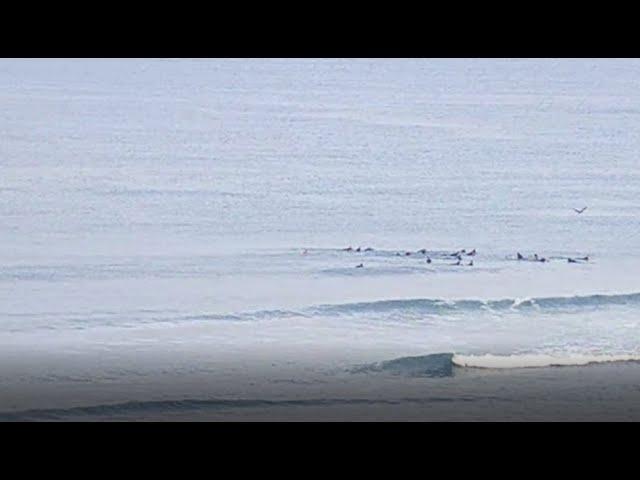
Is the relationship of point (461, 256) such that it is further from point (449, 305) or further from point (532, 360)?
point (532, 360)

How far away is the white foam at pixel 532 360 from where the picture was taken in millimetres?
6793

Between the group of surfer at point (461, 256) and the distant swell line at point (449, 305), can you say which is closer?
the group of surfer at point (461, 256)

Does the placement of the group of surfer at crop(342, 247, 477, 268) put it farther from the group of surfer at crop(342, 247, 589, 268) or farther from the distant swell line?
the distant swell line

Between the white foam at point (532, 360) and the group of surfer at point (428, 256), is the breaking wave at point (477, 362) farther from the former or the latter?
the group of surfer at point (428, 256)

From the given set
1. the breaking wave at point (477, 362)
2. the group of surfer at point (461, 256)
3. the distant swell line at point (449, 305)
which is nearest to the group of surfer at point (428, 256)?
the group of surfer at point (461, 256)

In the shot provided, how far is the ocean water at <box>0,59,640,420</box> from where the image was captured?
6.74m

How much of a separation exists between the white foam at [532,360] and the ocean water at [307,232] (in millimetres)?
14

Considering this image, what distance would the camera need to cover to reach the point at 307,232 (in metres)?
6.74

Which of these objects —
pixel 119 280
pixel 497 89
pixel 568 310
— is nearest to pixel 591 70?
pixel 497 89

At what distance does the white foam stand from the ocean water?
0.01 meters

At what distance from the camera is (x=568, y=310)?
7.11 meters

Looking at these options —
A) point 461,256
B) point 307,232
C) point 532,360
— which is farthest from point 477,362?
point 307,232
